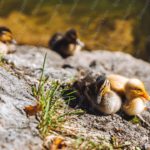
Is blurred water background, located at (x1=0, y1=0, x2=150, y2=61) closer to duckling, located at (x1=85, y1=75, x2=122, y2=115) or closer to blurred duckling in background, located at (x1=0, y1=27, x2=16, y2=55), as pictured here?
blurred duckling in background, located at (x1=0, y1=27, x2=16, y2=55)

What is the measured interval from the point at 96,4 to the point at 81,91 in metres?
8.90

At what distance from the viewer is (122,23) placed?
47.9ft

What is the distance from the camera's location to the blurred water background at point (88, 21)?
46.8ft

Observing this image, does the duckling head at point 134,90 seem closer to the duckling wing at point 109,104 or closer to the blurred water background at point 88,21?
the duckling wing at point 109,104

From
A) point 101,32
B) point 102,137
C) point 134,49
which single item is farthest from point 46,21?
point 102,137

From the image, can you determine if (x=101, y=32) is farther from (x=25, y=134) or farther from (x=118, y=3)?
(x=25, y=134)

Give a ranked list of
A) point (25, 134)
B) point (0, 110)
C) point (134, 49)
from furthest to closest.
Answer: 1. point (134, 49)
2. point (0, 110)
3. point (25, 134)

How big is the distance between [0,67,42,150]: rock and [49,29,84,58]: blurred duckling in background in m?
4.03

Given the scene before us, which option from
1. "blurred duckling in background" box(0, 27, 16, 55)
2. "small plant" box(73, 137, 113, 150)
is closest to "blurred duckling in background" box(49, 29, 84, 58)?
"blurred duckling in background" box(0, 27, 16, 55)

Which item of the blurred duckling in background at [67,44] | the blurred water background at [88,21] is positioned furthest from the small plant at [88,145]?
the blurred water background at [88,21]

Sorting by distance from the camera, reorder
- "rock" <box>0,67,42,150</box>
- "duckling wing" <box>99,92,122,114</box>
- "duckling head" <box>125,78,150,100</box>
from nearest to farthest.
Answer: "rock" <box>0,67,42,150</box> < "duckling wing" <box>99,92,122,114</box> < "duckling head" <box>125,78,150,100</box>

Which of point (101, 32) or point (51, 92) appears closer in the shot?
point (51, 92)

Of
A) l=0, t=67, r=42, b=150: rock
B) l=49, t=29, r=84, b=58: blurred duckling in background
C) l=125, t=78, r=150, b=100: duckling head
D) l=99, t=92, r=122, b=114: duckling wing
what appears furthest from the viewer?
l=49, t=29, r=84, b=58: blurred duckling in background

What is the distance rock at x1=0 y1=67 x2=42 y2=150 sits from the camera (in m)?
5.15
